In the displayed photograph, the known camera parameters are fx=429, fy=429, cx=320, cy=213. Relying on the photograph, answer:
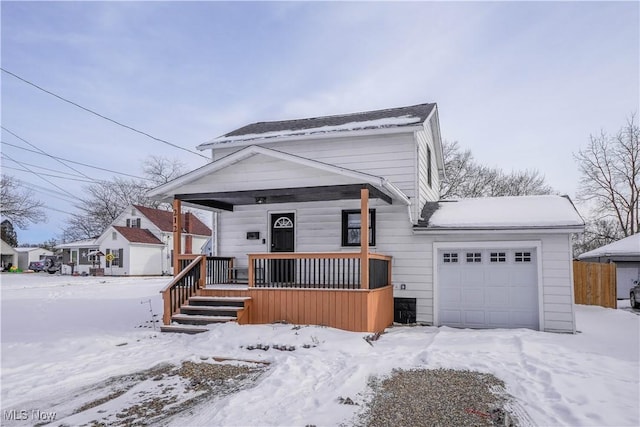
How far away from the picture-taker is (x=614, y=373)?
19.2 feet

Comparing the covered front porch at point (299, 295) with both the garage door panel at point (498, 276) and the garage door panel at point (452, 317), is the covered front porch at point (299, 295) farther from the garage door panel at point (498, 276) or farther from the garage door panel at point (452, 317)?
the garage door panel at point (498, 276)

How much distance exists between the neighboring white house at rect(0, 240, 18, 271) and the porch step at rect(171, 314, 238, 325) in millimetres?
44200

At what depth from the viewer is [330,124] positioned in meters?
12.3

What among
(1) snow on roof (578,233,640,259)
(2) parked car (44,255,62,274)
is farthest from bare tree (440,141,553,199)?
(2) parked car (44,255,62,274)

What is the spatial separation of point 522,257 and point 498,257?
0.53 metres

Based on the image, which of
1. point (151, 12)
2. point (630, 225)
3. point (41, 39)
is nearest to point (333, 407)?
point (151, 12)

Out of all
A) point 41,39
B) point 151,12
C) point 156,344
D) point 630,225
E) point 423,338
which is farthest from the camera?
point 630,225

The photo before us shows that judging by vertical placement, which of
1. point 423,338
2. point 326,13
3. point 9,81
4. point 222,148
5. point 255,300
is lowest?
point 423,338

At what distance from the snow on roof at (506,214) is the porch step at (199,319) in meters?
5.13

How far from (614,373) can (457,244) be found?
16.1 feet

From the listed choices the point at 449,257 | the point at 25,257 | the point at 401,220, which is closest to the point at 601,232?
the point at 449,257

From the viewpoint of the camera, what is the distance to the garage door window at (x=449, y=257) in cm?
1062

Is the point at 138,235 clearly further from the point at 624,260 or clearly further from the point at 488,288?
the point at 624,260

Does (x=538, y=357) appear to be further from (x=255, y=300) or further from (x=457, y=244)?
(x=255, y=300)
